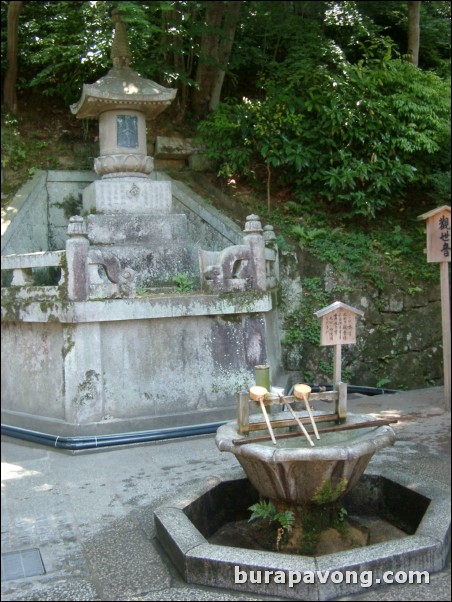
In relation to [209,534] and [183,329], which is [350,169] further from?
[209,534]

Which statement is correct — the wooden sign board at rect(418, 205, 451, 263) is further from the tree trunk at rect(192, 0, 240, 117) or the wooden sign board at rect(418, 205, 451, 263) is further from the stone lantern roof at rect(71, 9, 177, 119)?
the tree trunk at rect(192, 0, 240, 117)

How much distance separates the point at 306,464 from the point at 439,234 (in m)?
4.91

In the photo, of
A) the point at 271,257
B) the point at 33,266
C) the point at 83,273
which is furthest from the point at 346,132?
the point at 33,266

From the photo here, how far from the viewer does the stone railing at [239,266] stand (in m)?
7.44

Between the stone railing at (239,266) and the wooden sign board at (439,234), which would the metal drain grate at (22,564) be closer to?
the stone railing at (239,266)

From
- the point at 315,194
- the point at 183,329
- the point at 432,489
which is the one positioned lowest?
the point at 432,489

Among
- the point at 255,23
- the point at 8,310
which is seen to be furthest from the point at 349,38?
the point at 8,310

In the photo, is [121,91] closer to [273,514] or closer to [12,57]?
[12,57]

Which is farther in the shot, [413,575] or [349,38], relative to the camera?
[349,38]

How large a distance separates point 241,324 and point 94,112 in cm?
385

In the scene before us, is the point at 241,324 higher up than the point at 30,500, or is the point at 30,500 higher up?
the point at 241,324

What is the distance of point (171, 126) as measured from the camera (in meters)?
12.9

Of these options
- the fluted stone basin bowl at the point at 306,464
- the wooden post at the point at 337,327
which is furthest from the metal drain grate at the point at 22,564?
the wooden post at the point at 337,327

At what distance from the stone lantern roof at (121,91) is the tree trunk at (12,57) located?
156 inches
